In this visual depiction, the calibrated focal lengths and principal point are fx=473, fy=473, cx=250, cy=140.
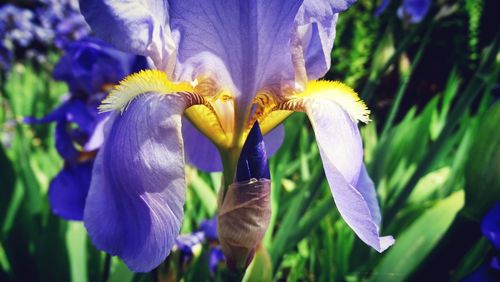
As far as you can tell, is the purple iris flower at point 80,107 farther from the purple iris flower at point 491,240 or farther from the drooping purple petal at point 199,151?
the purple iris flower at point 491,240

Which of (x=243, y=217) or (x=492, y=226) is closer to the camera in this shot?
(x=243, y=217)

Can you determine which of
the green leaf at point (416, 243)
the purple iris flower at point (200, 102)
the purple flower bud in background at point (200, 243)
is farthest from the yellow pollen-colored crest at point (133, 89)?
the green leaf at point (416, 243)

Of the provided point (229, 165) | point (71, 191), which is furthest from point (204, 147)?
point (71, 191)

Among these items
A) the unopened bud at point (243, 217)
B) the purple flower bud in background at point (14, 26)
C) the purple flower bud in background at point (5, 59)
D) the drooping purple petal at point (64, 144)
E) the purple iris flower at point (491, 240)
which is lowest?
the purple flower bud in background at point (5, 59)

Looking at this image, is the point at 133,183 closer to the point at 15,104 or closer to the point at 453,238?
the point at 453,238

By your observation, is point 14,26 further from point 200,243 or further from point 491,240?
point 491,240
